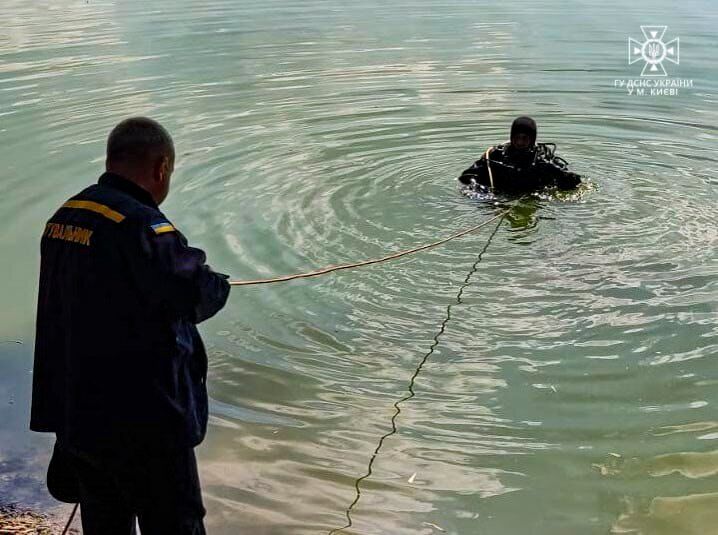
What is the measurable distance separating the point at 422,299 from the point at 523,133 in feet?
8.52

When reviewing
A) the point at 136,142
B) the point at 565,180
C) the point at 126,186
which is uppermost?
the point at 136,142

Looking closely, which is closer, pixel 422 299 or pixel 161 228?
pixel 161 228

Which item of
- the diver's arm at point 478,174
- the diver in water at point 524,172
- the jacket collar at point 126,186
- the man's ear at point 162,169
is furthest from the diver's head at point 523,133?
the jacket collar at point 126,186

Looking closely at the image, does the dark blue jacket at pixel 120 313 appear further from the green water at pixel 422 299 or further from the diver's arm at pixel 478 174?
the diver's arm at pixel 478 174

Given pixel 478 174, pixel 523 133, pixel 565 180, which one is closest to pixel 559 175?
pixel 565 180

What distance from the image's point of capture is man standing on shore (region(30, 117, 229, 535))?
8.34 ft

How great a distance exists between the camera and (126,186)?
2670 mm

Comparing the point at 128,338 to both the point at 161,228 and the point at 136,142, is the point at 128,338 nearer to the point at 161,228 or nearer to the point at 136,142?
the point at 161,228

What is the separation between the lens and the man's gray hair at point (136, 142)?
2.68 meters

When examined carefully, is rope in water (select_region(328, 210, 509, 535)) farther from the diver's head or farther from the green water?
the diver's head

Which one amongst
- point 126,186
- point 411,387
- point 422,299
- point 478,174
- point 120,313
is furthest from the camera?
point 478,174

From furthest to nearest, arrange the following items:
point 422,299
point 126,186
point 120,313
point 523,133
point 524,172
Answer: point 524,172, point 523,133, point 422,299, point 126,186, point 120,313

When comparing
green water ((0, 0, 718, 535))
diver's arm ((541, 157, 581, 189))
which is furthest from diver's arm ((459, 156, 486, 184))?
diver's arm ((541, 157, 581, 189))

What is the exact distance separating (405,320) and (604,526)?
2.26m
